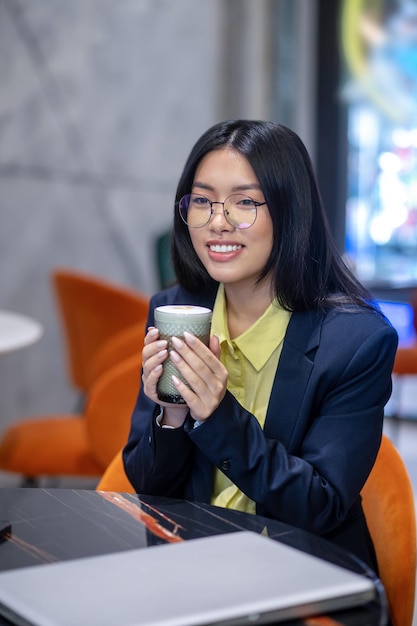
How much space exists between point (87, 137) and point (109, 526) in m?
3.75

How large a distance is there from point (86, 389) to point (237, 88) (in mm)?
2723

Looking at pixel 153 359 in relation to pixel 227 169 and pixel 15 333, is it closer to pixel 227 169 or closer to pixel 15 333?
pixel 227 169

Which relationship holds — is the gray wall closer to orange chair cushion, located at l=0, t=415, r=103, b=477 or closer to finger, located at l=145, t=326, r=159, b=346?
orange chair cushion, located at l=0, t=415, r=103, b=477

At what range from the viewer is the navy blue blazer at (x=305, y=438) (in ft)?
4.70

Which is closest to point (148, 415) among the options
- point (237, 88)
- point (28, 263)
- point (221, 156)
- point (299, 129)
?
point (221, 156)

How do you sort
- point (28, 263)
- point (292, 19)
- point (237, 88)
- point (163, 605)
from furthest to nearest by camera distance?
1. point (292, 19)
2. point (237, 88)
3. point (28, 263)
4. point (163, 605)

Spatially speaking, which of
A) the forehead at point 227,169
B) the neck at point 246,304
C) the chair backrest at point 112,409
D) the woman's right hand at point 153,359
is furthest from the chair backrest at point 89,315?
the woman's right hand at point 153,359

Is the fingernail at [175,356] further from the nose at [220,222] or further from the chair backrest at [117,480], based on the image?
the chair backrest at [117,480]

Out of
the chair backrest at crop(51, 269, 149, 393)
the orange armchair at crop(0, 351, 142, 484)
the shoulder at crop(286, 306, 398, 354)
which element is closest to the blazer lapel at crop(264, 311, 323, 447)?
the shoulder at crop(286, 306, 398, 354)

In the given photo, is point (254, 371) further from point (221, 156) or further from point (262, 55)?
point (262, 55)

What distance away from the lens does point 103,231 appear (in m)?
4.88

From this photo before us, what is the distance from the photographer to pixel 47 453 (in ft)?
9.59

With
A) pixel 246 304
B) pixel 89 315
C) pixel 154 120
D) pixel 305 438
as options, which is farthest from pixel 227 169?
pixel 154 120

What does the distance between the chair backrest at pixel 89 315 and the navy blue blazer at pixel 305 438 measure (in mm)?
2224
